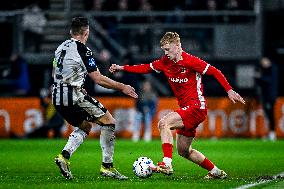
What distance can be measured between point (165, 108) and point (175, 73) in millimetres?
14115

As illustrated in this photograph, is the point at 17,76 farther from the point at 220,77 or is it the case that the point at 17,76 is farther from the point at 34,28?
the point at 220,77

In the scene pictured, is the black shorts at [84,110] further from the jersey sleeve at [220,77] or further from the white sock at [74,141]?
the jersey sleeve at [220,77]

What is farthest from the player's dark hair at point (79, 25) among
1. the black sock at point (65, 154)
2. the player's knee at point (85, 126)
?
the black sock at point (65, 154)

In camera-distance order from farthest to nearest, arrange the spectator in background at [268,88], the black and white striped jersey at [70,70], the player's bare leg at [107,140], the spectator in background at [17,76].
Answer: the spectator in background at [17,76] → the spectator in background at [268,88] → the player's bare leg at [107,140] → the black and white striped jersey at [70,70]

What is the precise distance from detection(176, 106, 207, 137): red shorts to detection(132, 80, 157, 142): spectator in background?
41.7 ft

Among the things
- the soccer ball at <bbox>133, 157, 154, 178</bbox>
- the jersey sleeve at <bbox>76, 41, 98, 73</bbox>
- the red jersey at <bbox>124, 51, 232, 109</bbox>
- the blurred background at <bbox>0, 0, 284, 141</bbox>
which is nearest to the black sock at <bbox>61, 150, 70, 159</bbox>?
the soccer ball at <bbox>133, 157, 154, 178</bbox>

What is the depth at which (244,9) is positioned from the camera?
29234 mm

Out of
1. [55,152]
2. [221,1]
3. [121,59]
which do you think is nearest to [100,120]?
[55,152]

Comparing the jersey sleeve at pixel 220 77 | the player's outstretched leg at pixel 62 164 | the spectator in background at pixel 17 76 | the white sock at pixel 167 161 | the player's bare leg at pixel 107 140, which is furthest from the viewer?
the spectator in background at pixel 17 76

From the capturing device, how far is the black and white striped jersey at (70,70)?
1230cm

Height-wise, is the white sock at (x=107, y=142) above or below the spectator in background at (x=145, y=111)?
above

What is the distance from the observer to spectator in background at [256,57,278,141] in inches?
1000

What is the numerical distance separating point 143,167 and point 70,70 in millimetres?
1727

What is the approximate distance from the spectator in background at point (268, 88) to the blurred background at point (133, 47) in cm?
57
